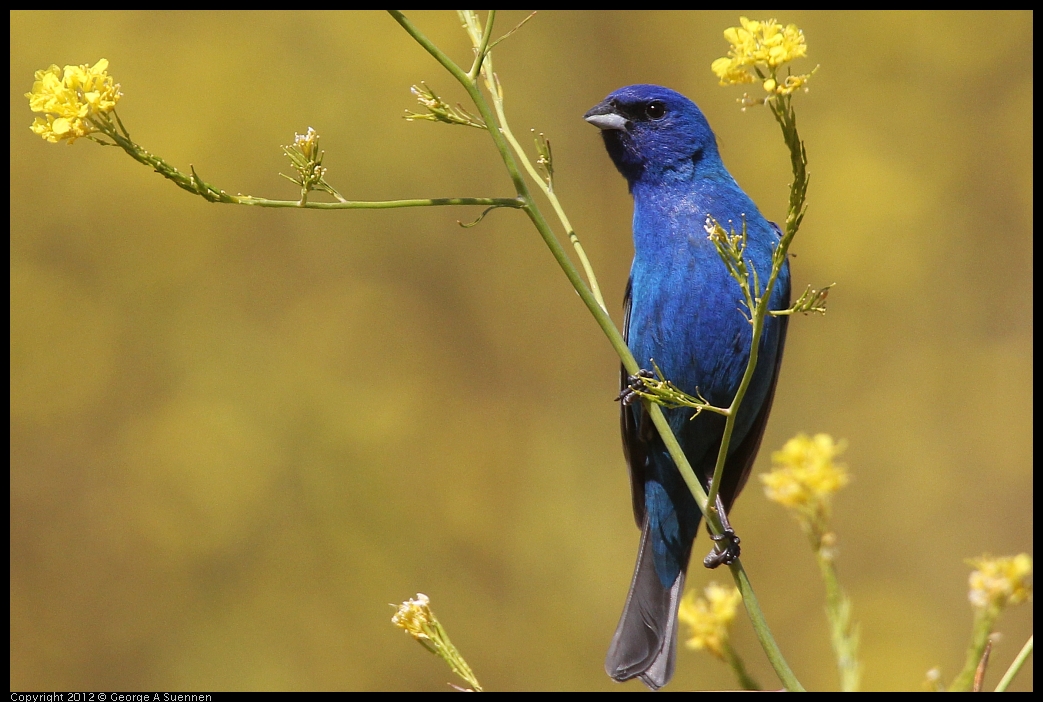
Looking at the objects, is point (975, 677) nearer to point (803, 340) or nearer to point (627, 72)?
point (803, 340)

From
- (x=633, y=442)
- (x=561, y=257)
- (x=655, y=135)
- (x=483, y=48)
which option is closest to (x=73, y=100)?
(x=483, y=48)

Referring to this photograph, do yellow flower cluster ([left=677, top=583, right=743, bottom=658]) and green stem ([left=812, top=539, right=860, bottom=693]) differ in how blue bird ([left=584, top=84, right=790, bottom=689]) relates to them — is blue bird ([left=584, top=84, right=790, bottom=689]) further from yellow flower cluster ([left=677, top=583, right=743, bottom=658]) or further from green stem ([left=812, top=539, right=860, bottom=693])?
green stem ([left=812, top=539, right=860, bottom=693])

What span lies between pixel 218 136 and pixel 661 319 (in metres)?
4.40

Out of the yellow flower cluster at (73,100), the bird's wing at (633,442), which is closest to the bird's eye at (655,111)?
the bird's wing at (633,442)

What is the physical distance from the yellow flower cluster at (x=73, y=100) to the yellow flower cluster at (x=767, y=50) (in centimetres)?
116

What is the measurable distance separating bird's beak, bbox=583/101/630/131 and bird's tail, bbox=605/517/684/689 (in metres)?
1.49

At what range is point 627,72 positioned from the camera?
739 cm

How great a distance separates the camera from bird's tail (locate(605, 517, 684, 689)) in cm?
323

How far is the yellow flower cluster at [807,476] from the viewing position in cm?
197

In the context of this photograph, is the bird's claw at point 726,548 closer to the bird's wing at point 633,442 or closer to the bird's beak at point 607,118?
the bird's wing at point 633,442

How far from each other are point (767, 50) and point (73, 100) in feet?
4.29

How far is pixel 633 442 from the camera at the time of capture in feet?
11.4

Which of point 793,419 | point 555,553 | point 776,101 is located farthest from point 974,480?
point 776,101

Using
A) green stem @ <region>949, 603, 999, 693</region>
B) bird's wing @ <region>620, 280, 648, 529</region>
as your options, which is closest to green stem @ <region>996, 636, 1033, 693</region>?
green stem @ <region>949, 603, 999, 693</region>
